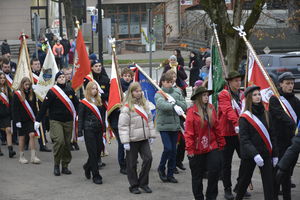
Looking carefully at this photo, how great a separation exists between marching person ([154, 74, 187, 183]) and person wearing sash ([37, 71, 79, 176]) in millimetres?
1772

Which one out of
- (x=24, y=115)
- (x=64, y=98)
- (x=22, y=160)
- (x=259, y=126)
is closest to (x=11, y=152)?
(x=22, y=160)

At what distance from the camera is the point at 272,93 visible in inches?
401

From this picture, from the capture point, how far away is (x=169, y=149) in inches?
436

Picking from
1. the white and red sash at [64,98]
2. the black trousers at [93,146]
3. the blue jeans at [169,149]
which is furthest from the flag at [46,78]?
the blue jeans at [169,149]

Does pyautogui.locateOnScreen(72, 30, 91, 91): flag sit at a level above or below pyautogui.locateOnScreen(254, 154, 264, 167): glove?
above

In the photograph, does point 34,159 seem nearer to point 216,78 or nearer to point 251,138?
point 216,78

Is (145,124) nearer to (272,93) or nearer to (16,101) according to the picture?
(272,93)

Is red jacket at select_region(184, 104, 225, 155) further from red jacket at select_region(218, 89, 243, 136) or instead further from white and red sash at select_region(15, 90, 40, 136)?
white and red sash at select_region(15, 90, 40, 136)

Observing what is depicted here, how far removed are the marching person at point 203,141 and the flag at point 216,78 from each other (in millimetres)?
1675

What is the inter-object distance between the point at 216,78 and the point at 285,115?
1.82m

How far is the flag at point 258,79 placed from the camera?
10.2m

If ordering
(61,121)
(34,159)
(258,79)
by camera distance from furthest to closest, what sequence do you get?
(34,159)
(61,121)
(258,79)

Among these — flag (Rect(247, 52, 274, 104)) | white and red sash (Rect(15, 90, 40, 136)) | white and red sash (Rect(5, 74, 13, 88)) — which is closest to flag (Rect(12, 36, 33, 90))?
white and red sash (Rect(5, 74, 13, 88))

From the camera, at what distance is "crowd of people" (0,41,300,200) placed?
8938 mm
